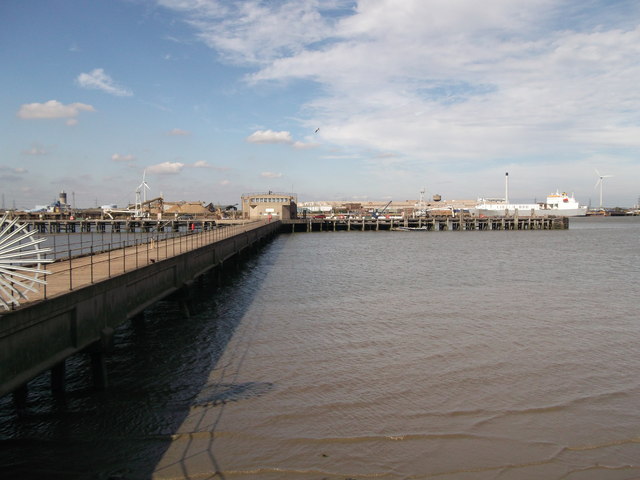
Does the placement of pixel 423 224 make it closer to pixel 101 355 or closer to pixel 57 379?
pixel 101 355

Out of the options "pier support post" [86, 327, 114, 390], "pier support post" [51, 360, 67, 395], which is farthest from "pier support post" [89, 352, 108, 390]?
"pier support post" [51, 360, 67, 395]

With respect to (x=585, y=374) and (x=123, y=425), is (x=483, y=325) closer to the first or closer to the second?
(x=585, y=374)

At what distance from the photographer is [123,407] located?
11453mm

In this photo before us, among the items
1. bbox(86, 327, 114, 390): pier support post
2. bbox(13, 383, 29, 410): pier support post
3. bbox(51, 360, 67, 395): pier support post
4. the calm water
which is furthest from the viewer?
bbox(86, 327, 114, 390): pier support post

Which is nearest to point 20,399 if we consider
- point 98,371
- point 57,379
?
point 57,379

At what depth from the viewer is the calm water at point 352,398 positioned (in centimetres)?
922

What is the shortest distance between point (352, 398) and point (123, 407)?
5.55 metres

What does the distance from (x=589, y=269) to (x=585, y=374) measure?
27762mm

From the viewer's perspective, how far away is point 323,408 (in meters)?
11.7

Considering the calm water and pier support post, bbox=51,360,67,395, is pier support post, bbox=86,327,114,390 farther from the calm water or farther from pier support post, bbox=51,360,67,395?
pier support post, bbox=51,360,67,395

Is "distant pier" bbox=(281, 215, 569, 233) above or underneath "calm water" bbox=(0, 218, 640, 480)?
above

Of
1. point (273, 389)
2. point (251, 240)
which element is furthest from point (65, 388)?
point (251, 240)

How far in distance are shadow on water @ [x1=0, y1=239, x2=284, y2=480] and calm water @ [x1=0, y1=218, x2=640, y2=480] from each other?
0.04m

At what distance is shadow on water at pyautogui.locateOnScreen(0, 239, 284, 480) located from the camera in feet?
29.6
